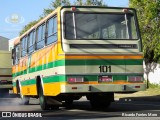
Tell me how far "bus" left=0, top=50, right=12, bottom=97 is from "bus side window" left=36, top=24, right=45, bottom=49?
12.4 meters

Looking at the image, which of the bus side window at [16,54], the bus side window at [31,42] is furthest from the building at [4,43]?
the bus side window at [31,42]

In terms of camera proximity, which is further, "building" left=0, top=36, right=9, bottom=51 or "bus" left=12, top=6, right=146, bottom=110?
"building" left=0, top=36, right=9, bottom=51

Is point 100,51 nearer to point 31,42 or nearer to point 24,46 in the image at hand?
point 31,42

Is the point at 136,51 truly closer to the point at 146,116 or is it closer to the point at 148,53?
the point at 146,116

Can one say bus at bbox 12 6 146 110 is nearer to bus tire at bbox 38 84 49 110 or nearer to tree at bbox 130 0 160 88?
bus tire at bbox 38 84 49 110

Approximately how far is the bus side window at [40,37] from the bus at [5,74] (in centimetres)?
1243

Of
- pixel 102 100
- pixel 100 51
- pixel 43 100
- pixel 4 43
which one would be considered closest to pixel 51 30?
pixel 100 51

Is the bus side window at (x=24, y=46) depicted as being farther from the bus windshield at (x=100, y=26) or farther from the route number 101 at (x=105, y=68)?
the route number 101 at (x=105, y=68)

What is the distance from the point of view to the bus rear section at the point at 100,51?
14070 millimetres

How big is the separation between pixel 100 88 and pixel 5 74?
15.9 meters

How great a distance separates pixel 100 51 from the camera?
14375mm

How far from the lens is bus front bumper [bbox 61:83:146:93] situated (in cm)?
1382

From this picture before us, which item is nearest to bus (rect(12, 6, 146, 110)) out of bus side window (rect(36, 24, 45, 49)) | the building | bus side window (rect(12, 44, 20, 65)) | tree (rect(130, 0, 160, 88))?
bus side window (rect(36, 24, 45, 49))

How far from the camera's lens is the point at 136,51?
1473 centimetres
